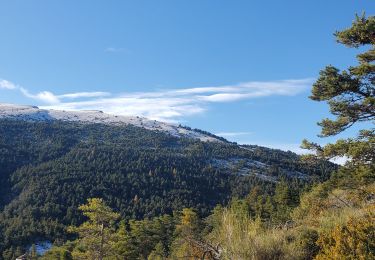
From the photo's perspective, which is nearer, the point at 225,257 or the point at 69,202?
the point at 225,257

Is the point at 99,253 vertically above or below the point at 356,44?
below

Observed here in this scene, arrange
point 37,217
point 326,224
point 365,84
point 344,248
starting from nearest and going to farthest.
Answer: point 344,248, point 326,224, point 365,84, point 37,217

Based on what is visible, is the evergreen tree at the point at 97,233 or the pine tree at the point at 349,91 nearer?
the pine tree at the point at 349,91

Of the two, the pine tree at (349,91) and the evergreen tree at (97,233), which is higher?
the pine tree at (349,91)

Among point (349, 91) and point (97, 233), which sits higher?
point (349, 91)

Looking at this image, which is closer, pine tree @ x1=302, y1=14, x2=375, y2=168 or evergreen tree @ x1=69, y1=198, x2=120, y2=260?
pine tree @ x1=302, y1=14, x2=375, y2=168

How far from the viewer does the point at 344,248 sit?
718cm

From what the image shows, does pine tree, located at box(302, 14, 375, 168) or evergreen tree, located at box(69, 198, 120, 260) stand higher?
pine tree, located at box(302, 14, 375, 168)

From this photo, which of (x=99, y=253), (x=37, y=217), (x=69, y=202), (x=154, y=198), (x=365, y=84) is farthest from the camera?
(x=154, y=198)

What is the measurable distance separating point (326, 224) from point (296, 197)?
48758mm

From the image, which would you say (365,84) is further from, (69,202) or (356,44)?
(69,202)

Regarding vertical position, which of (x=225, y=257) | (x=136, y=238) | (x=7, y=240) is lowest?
(x=7, y=240)

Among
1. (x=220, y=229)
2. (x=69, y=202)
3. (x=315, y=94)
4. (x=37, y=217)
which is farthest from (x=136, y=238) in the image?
(x=69, y=202)

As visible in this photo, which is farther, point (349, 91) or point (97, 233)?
point (97, 233)
